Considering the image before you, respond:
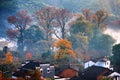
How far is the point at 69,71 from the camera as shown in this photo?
20.8 metres

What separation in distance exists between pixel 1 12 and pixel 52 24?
7729 mm

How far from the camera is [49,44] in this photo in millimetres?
29078

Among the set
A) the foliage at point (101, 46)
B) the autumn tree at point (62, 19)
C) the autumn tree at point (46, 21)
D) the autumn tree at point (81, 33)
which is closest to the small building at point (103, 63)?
the foliage at point (101, 46)

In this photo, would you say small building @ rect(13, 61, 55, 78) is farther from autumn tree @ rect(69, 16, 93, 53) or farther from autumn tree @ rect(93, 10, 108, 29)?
autumn tree @ rect(93, 10, 108, 29)

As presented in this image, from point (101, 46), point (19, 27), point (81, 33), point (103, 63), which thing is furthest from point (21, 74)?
point (19, 27)

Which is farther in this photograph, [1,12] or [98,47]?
[1,12]

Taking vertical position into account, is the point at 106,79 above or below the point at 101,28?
below

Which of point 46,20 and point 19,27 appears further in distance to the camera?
point 46,20

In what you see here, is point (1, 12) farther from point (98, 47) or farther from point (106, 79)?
point (106, 79)

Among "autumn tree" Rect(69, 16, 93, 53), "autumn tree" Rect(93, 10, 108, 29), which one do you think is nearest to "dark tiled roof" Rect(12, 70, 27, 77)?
"autumn tree" Rect(69, 16, 93, 53)

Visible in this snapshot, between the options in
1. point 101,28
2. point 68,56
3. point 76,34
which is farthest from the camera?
point 101,28

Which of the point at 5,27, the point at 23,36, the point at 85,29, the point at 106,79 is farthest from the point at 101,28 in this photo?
the point at 106,79

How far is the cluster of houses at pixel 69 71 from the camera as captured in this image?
18.1 meters

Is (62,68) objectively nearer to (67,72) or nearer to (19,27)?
(67,72)
